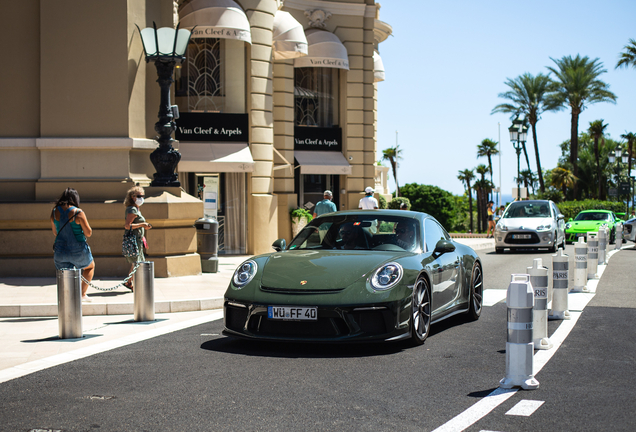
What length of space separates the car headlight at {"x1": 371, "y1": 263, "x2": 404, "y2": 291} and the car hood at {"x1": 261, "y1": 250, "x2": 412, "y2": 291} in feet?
0.27

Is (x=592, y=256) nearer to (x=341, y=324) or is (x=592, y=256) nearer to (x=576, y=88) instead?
(x=341, y=324)

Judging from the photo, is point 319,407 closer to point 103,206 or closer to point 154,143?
point 103,206

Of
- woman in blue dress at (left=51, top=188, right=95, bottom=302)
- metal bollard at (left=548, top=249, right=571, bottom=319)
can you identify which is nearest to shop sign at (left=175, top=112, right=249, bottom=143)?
woman in blue dress at (left=51, top=188, right=95, bottom=302)

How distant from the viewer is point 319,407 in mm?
4977

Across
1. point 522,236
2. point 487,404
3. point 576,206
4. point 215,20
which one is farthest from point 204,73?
point 576,206

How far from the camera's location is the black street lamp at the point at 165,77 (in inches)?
522

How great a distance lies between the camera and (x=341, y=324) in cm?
664

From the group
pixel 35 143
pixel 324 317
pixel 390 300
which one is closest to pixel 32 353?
pixel 324 317

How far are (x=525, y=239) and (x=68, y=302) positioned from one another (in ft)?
53.3

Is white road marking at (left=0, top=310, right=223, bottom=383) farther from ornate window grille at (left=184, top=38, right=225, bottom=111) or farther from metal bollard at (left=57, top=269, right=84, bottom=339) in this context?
ornate window grille at (left=184, top=38, right=225, bottom=111)

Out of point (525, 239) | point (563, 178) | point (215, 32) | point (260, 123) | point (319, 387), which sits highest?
point (215, 32)

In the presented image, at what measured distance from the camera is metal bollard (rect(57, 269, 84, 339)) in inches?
314

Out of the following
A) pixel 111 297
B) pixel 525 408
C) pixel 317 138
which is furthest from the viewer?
pixel 317 138

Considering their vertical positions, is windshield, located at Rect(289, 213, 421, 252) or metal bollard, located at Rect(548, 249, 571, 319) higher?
windshield, located at Rect(289, 213, 421, 252)
